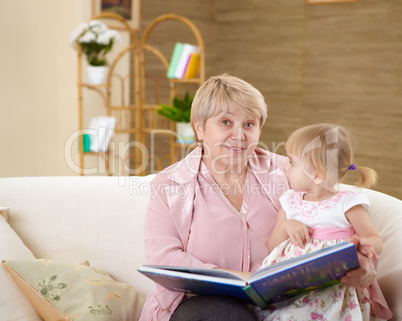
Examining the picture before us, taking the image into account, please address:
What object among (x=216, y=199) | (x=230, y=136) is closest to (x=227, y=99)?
(x=230, y=136)

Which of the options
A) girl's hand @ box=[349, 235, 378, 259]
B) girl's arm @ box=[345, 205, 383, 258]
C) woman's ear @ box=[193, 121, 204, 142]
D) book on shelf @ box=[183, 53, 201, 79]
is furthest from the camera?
book on shelf @ box=[183, 53, 201, 79]

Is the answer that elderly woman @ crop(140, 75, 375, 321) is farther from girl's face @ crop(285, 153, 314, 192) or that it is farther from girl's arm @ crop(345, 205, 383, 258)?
girl's arm @ crop(345, 205, 383, 258)

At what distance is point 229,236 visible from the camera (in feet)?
6.21

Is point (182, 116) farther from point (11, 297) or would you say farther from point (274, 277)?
point (274, 277)

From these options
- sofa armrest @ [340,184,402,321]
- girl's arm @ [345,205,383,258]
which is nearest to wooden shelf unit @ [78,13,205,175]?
sofa armrest @ [340,184,402,321]

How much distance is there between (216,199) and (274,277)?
1.80 ft

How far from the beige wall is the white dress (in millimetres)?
3218

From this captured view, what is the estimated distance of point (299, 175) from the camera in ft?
5.77

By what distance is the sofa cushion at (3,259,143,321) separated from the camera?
183cm

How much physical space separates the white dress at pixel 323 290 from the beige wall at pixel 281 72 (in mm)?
3218

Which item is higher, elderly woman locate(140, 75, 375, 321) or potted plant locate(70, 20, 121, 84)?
potted plant locate(70, 20, 121, 84)

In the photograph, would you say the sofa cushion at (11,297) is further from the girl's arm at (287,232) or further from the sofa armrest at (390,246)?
the sofa armrest at (390,246)

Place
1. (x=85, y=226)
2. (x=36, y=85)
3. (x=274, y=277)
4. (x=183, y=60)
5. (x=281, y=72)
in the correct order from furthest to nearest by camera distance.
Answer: (x=281, y=72) → (x=36, y=85) → (x=183, y=60) → (x=85, y=226) → (x=274, y=277)

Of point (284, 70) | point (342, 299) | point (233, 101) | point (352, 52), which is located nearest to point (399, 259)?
point (342, 299)
